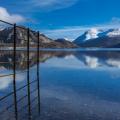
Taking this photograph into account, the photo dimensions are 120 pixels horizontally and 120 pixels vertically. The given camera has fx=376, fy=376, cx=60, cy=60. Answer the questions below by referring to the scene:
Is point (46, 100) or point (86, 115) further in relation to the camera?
point (46, 100)

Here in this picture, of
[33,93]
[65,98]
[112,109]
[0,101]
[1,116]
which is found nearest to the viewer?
[1,116]

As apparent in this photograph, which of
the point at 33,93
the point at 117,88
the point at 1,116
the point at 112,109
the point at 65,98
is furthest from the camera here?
the point at 117,88

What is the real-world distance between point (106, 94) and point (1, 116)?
715cm

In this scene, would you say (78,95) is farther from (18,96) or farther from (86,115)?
(86,115)

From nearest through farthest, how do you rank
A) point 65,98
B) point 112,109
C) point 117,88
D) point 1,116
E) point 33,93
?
point 1,116 → point 112,109 → point 65,98 → point 33,93 → point 117,88

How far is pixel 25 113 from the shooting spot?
13.3m

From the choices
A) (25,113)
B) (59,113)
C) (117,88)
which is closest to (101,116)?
(59,113)

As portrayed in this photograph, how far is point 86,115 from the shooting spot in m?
13.0

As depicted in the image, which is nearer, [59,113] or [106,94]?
[59,113]

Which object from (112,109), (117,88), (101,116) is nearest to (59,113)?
(101,116)

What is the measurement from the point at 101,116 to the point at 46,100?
3.73 meters

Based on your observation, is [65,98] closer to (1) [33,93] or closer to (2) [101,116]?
(1) [33,93]

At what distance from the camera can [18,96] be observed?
16.9m

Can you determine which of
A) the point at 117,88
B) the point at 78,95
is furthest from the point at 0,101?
the point at 117,88
